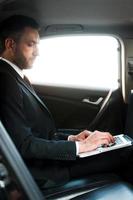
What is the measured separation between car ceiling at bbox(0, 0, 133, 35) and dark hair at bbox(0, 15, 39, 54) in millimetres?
35

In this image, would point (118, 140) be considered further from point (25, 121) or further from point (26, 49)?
point (26, 49)

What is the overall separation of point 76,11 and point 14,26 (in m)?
0.41

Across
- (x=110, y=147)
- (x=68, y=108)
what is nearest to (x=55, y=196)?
(x=110, y=147)

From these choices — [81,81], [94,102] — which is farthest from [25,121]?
[81,81]

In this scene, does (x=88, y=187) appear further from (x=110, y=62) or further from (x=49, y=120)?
(x=110, y=62)

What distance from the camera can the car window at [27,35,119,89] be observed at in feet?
9.75

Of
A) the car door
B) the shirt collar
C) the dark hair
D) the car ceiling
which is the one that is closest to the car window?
the car door

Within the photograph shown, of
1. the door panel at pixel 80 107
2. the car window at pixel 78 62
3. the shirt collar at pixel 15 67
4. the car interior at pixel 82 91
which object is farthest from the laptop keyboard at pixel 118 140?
the car window at pixel 78 62

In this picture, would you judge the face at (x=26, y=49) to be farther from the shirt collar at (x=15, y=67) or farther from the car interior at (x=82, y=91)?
the car interior at (x=82, y=91)

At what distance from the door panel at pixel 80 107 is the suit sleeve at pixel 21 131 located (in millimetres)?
912

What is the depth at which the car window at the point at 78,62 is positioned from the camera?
2971mm

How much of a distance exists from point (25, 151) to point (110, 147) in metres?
0.39

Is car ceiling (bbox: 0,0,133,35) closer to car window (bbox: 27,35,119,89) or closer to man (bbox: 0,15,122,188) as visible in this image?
man (bbox: 0,15,122,188)

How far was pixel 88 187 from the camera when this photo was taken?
81.7 inches
